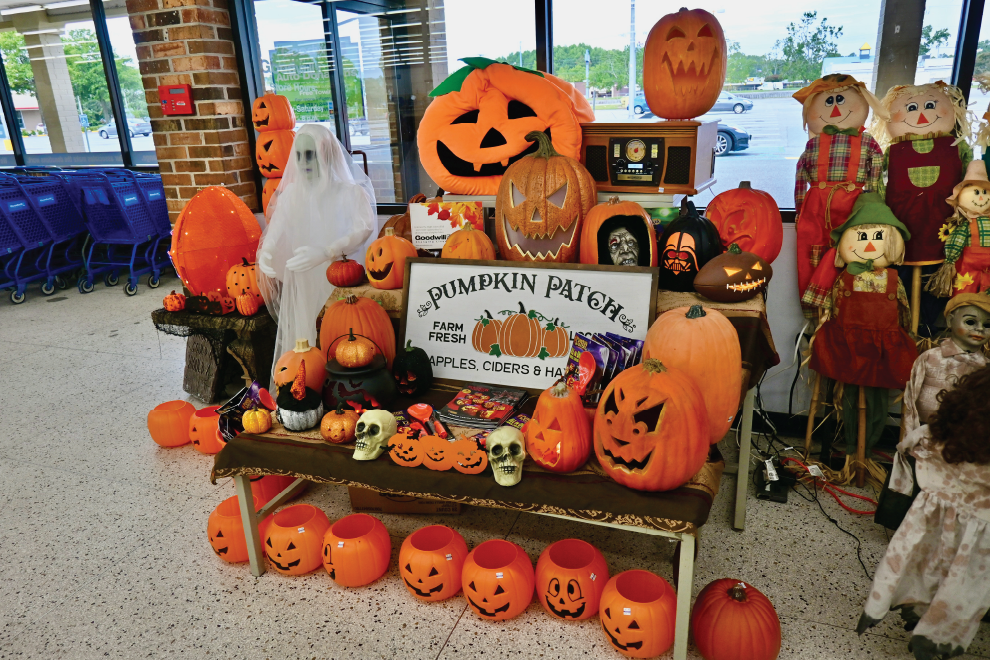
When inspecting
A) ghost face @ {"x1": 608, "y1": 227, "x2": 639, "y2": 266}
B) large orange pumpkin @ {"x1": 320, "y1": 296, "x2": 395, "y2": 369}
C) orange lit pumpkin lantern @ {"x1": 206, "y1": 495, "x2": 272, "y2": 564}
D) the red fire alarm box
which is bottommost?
orange lit pumpkin lantern @ {"x1": 206, "y1": 495, "x2": 272, "y2": 564}

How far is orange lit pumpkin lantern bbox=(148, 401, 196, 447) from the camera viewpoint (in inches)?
113

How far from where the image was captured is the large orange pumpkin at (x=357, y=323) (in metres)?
2.09

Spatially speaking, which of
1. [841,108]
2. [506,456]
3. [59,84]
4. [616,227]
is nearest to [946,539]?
[506,456]

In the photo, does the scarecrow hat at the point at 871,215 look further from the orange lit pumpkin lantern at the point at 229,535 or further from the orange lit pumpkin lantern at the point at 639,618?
the orange lit pumpkin lantern at the point at 229,535

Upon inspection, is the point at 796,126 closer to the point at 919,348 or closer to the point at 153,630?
the point at 919,348

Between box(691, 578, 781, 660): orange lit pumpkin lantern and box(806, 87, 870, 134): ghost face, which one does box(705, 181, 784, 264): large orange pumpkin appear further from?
box(691, 578, 781, 660): orange lit pumpkin lantern

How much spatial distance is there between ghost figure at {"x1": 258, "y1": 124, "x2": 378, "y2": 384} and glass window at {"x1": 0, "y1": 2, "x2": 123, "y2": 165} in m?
6.16

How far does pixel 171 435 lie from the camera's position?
113 inches

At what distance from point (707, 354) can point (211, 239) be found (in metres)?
2.46

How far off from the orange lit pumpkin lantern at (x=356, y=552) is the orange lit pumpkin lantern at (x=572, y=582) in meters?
0.49

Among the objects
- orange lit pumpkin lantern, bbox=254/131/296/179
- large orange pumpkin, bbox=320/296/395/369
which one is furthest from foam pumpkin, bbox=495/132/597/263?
orange lit pumpkin lantern, bbox=254/131/296/179

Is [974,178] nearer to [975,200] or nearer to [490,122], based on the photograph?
[975,200]

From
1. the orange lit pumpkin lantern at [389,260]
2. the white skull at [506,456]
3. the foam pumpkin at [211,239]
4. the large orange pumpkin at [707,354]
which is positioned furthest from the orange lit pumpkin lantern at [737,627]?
the foam pumpkin at [211,239]

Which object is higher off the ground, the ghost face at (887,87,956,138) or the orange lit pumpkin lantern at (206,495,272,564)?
the ghost face at (887,87,956,138)
